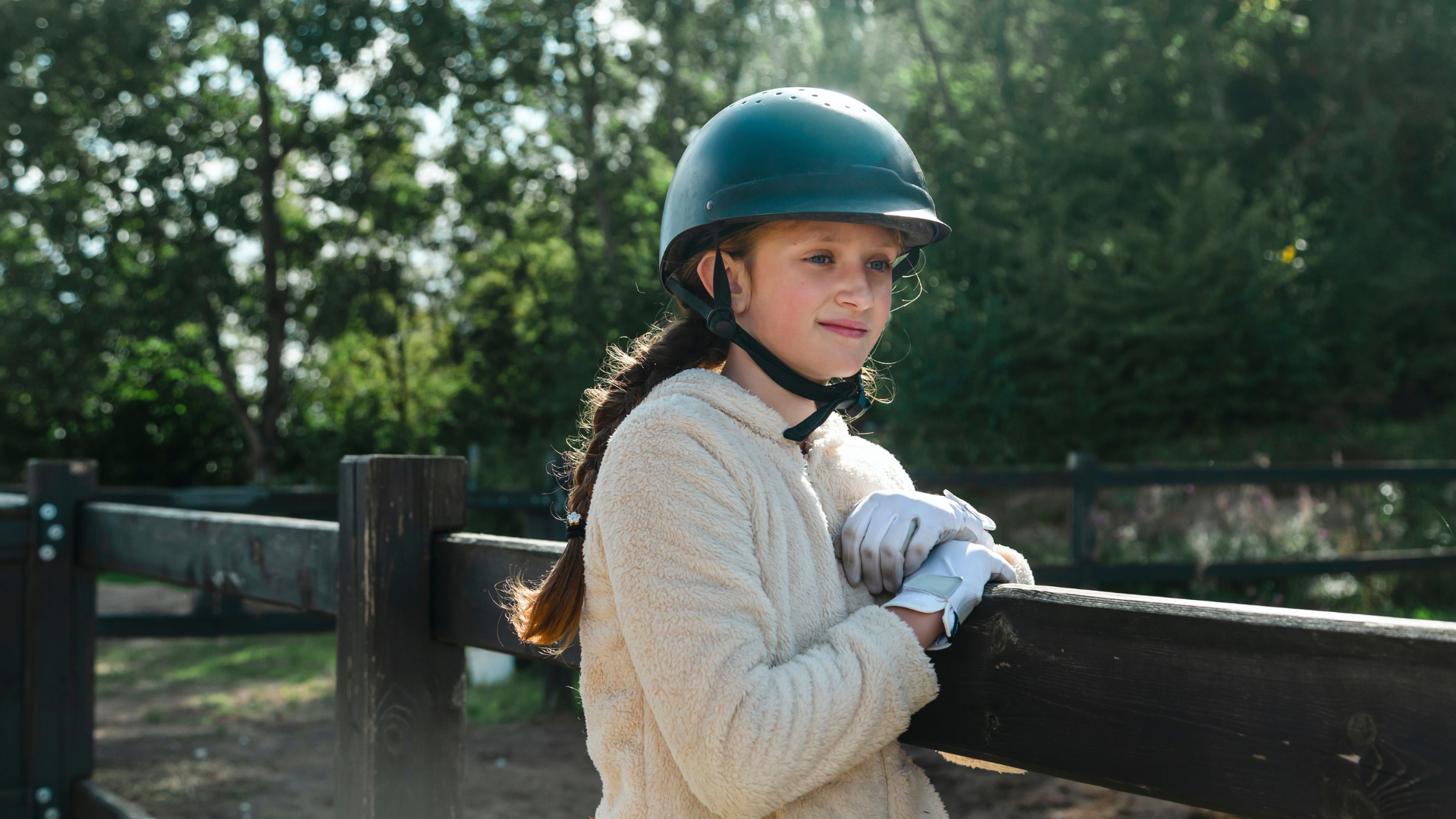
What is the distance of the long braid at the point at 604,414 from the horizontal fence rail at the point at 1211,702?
0.47 metres

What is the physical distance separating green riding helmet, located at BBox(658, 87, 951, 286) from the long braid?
0.06m

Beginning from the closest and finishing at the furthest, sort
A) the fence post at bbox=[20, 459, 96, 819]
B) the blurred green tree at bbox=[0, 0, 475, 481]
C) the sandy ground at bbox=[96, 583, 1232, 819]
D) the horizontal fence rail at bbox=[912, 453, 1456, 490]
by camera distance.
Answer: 1. the fence post at bbox=[20, 459, 96, 819]
2. the sandy ground at bbox=[96, 583, 1232, 819]
3. the horizontal fence rail at bbox=[912, 453, 1456, 490]
4. the blurred green tree at bbox=[0, 0, 475, 481]

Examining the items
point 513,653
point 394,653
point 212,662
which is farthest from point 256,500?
point 513,653

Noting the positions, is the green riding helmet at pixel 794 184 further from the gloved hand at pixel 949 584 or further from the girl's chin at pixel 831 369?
the gloved hand at pixel 949 584

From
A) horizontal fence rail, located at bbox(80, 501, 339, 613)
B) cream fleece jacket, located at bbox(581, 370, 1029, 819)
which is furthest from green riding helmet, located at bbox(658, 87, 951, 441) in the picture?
horizontal fence rail, located at bbox(80, 501, 339, 613)

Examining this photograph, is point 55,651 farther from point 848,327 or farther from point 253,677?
point 253,677

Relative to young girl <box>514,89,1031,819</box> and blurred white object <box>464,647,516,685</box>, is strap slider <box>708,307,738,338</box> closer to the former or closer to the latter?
young girl <box>514,89,1031,819</box>

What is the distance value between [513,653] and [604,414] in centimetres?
59

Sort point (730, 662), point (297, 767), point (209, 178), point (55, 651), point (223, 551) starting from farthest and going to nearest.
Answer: point (209, 178) → point (297, 767) → point (55, 651) → point (223, 551) → point (730, 662)

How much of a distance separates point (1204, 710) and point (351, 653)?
→ 1.57m

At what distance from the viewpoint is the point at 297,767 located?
4988 mm

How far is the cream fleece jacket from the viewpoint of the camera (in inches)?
43.8

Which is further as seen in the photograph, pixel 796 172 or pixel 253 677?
pixel 253 677

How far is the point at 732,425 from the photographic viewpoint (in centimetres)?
132
